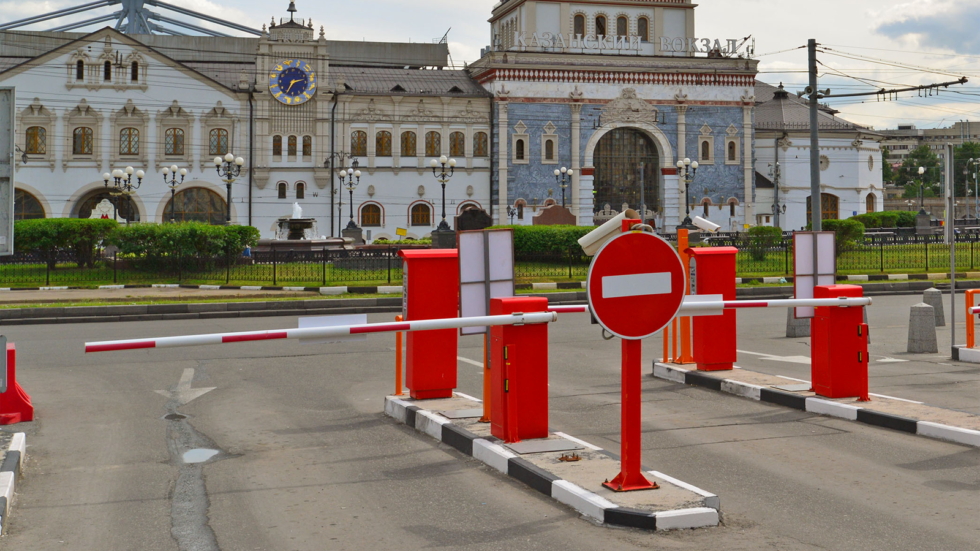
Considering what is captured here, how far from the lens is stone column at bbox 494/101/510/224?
55.9 metres

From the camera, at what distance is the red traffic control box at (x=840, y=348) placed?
8992mm

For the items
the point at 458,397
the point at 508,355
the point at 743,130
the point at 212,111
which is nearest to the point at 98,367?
the point at 458,397

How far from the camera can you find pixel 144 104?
171 ft

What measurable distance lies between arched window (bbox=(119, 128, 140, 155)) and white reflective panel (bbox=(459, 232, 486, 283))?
4843 cm

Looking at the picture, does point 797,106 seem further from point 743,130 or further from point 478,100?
point 478,100

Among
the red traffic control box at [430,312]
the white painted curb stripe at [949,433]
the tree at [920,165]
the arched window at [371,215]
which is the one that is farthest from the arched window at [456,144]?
the tree at [920,165]

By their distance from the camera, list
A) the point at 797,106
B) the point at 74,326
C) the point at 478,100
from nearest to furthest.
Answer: the point at 74,326, the point at 478,100, the point at 797,106

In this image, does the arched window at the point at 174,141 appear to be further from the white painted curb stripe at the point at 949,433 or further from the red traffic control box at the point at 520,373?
the white painted curb stripe at the point at 949,433

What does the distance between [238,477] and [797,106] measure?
210 feet

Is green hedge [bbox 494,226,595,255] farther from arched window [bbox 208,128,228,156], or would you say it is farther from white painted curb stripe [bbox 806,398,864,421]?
arched window [bbox 208,128,228,156]

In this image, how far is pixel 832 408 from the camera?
352 inches

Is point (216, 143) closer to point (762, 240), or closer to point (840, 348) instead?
point (762, 240)

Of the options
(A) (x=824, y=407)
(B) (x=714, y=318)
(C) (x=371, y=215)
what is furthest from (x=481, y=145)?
(A) (x=824, y=407)

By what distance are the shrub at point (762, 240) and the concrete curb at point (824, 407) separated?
21.9 metres
